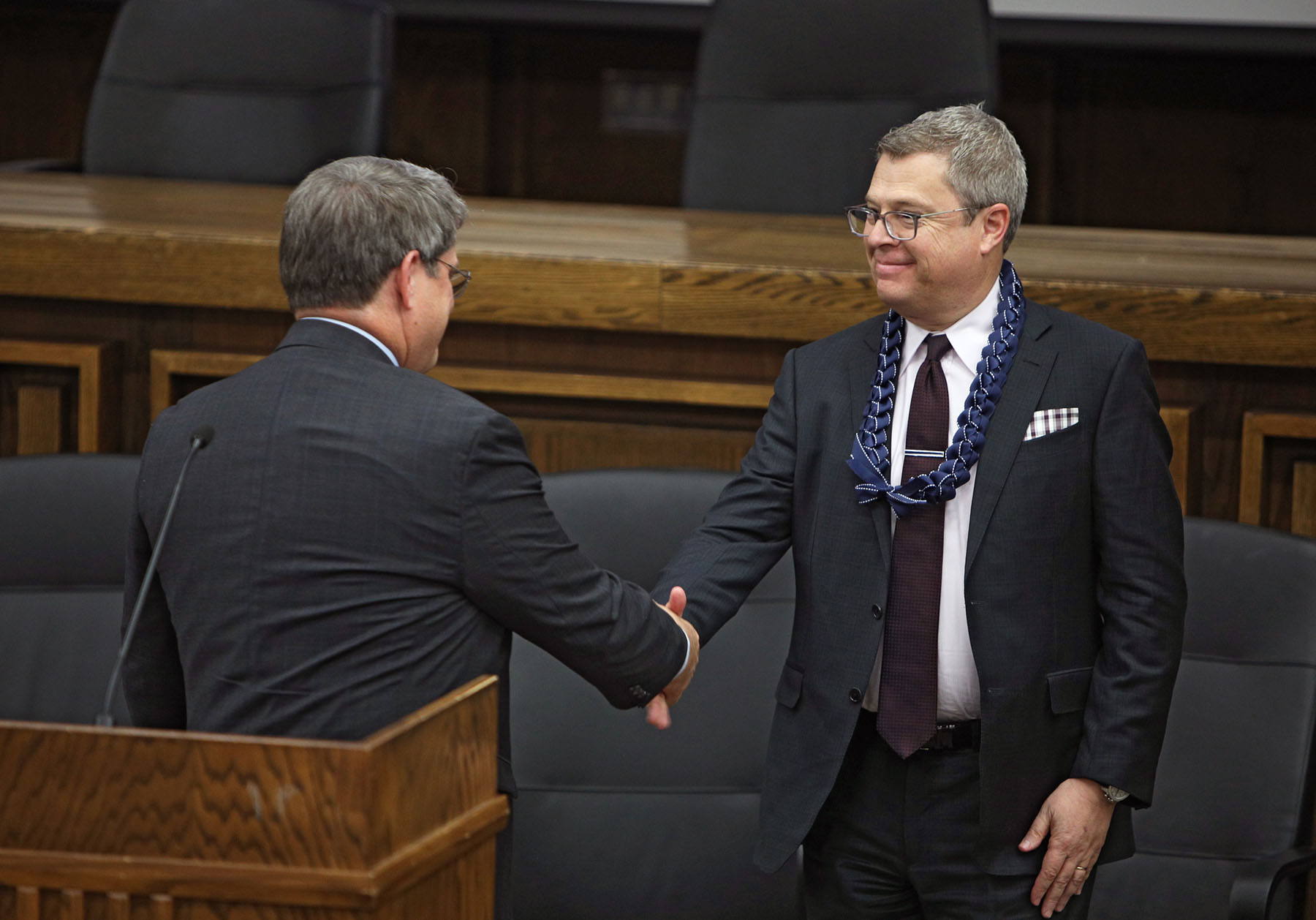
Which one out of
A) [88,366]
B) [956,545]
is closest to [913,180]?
[956,545]

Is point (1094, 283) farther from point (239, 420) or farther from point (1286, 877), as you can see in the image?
point (239, 420)

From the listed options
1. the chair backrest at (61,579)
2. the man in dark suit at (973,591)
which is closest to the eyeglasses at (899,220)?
the man in dark suit at (973,591)

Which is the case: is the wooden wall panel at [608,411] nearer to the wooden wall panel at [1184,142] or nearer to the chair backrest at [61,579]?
the chair backrest at [61,579]

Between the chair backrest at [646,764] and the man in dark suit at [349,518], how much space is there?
651 mm

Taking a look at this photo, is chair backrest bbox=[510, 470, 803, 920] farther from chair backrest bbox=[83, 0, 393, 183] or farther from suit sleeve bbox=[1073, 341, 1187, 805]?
chair backrest bbox=[83, 0, 393, 183]

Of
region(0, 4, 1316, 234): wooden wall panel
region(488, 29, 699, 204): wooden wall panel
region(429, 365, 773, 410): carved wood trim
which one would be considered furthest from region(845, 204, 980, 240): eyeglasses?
region(488, 29, 699, 204): wooden wall panel

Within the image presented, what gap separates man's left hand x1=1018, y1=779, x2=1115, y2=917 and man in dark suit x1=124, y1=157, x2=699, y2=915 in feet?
1.52

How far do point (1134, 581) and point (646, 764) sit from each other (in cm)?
75

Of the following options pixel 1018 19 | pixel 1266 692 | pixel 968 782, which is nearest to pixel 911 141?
pixel 968 782

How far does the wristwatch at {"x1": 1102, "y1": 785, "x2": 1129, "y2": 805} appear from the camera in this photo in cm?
141

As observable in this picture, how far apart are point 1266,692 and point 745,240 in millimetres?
1056

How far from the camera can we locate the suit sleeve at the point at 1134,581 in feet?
4.53

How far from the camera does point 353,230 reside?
1.25 meters

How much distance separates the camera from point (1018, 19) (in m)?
4.04
